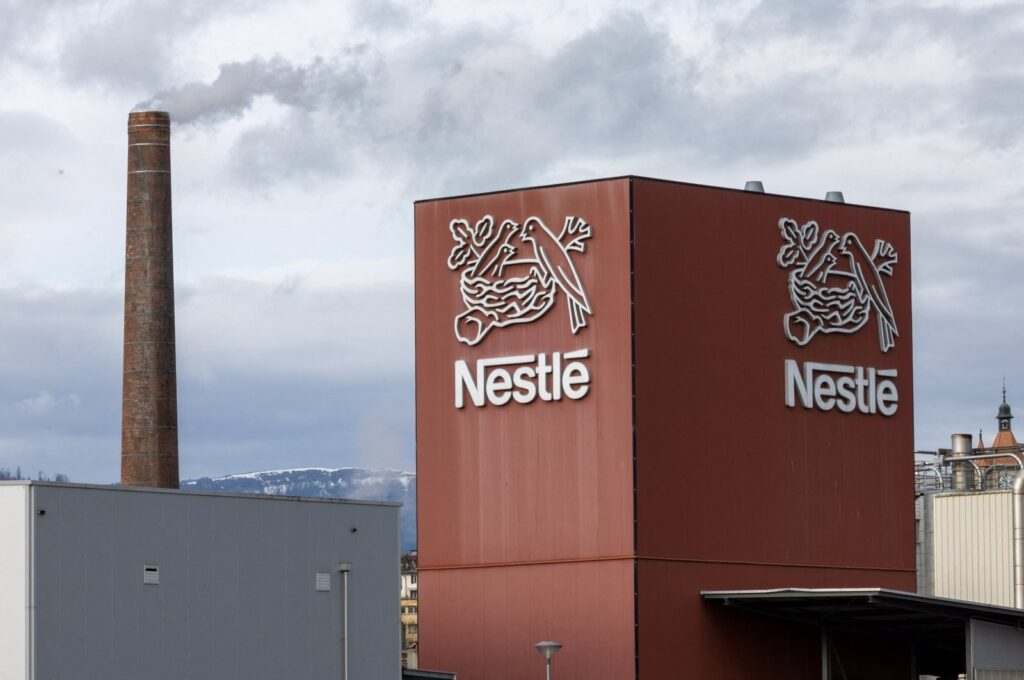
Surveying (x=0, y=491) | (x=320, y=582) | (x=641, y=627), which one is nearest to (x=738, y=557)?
(x=641, y=627)


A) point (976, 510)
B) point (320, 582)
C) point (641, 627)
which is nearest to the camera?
point (320, 582)

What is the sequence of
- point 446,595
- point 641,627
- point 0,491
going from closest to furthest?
point 0,491 → point 641,627 → point 446,595

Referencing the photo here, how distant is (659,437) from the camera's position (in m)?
50.9

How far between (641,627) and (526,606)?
11.3 feet

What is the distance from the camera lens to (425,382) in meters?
54.5

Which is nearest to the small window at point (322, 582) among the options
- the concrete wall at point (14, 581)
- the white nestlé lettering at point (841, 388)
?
the concrete wall at point (14, 581)

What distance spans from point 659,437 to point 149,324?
→ 1484cm

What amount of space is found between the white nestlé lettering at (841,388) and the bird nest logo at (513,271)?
621 centimetres

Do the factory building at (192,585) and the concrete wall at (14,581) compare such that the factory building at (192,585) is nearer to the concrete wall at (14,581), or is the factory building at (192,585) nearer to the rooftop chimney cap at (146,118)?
the concrete wall at (14,581)

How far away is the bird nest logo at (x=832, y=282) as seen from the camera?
2111 inches

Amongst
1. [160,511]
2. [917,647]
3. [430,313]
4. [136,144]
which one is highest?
[136,144]

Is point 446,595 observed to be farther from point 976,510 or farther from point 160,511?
point 976,510

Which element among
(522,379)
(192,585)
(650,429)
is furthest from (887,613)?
(192,585)

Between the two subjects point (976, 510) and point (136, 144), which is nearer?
point (136, 144)
